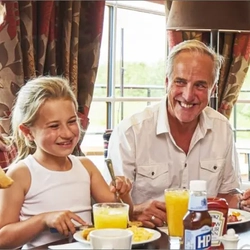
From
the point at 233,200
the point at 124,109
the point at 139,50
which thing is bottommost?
the point at 233,200

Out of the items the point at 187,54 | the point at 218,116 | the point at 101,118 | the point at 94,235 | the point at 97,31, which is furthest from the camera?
the point at 101,118

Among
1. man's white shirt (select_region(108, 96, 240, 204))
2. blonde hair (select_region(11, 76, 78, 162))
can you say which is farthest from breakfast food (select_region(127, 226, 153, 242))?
man's white shirt (select_region(108, 96, 240, 204))

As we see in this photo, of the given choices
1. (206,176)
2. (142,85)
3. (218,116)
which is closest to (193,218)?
(206,176)

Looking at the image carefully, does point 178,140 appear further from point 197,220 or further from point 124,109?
point 124,109

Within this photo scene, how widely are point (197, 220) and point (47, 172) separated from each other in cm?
74

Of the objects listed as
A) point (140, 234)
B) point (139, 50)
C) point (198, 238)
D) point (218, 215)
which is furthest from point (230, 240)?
point (139, 50)

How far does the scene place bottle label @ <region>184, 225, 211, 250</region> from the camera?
4.24 ft

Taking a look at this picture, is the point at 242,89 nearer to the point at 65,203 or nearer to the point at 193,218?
the point at 65,203

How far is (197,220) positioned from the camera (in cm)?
128

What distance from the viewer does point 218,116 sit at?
2.49m

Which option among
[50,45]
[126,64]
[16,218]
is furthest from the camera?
[126,64]

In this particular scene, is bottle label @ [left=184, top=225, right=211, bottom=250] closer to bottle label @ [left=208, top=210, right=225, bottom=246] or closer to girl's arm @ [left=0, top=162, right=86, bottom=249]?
bottle label @ [left=208, top=210, right=225, bottom=246]

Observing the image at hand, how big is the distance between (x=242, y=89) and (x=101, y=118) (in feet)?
4.76

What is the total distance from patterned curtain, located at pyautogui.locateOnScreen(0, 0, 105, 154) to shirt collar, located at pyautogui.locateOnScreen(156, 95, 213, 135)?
2.52ft
